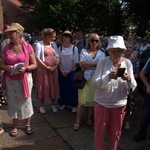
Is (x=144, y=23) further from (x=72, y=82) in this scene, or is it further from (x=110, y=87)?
(x=110, y=87)

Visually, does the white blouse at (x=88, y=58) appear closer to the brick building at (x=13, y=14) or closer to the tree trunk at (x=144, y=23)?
the tree trunk at (x=144, y=23)

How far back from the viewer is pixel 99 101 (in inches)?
116

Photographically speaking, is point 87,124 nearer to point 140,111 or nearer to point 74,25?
point 140,111

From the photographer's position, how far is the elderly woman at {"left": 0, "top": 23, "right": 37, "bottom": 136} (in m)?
3.67

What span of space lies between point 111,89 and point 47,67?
2.30 m

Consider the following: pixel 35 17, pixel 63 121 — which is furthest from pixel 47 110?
pixel 35 17

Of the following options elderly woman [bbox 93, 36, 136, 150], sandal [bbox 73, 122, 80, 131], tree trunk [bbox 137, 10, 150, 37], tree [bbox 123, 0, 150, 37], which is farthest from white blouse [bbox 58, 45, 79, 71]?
tree trunk [bbox 137, 10, 150, 37]

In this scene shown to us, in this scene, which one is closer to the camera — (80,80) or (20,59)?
(20,59)

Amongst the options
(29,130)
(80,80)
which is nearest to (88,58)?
(80,80)

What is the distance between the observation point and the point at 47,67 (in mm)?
4887

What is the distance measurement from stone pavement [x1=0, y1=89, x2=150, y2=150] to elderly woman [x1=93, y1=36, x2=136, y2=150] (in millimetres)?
799

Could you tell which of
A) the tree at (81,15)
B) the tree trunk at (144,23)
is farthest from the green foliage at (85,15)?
the tree trunk at (144,23)

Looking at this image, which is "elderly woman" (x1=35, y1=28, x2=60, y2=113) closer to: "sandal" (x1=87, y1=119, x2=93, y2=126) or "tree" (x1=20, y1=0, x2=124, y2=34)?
"sandal" (x1=87, y1=119, x2=93, y2=126)

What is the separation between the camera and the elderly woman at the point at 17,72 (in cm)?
367
